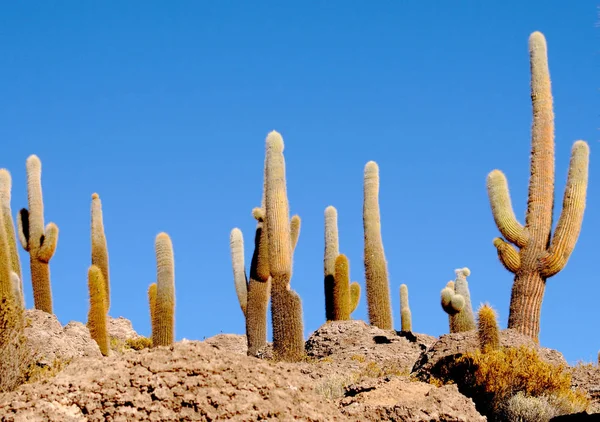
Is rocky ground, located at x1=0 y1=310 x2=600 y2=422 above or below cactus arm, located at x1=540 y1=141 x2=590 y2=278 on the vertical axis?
below

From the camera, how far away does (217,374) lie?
731cm

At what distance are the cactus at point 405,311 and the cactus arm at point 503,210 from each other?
6191mm

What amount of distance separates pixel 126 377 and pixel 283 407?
122 centimetres

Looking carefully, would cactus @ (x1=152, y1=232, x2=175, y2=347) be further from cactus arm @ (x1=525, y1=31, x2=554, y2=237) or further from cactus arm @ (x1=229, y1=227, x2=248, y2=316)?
cactus arm @ (x1=525, y1=31, x2=554, y2=237)

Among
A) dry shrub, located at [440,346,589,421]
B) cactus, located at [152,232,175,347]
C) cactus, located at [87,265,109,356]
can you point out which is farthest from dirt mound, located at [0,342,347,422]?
cactus, located at [87,265,109,356]

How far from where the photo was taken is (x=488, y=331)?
579 inches

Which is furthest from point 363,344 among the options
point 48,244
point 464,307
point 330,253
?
point 48,244

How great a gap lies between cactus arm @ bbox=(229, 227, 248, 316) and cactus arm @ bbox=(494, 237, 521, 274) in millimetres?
6118

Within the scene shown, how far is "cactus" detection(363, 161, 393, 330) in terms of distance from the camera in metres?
22.0

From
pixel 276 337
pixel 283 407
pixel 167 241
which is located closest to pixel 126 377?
pixel 283 407

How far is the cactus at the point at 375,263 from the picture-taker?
22016mm

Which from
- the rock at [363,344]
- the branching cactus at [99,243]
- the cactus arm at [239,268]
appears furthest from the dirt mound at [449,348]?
the branching cactus at [99,243]

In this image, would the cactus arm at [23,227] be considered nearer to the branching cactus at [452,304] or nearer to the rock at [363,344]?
the rock at [363,344]

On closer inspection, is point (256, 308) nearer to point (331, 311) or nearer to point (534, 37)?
point (331, 311)
